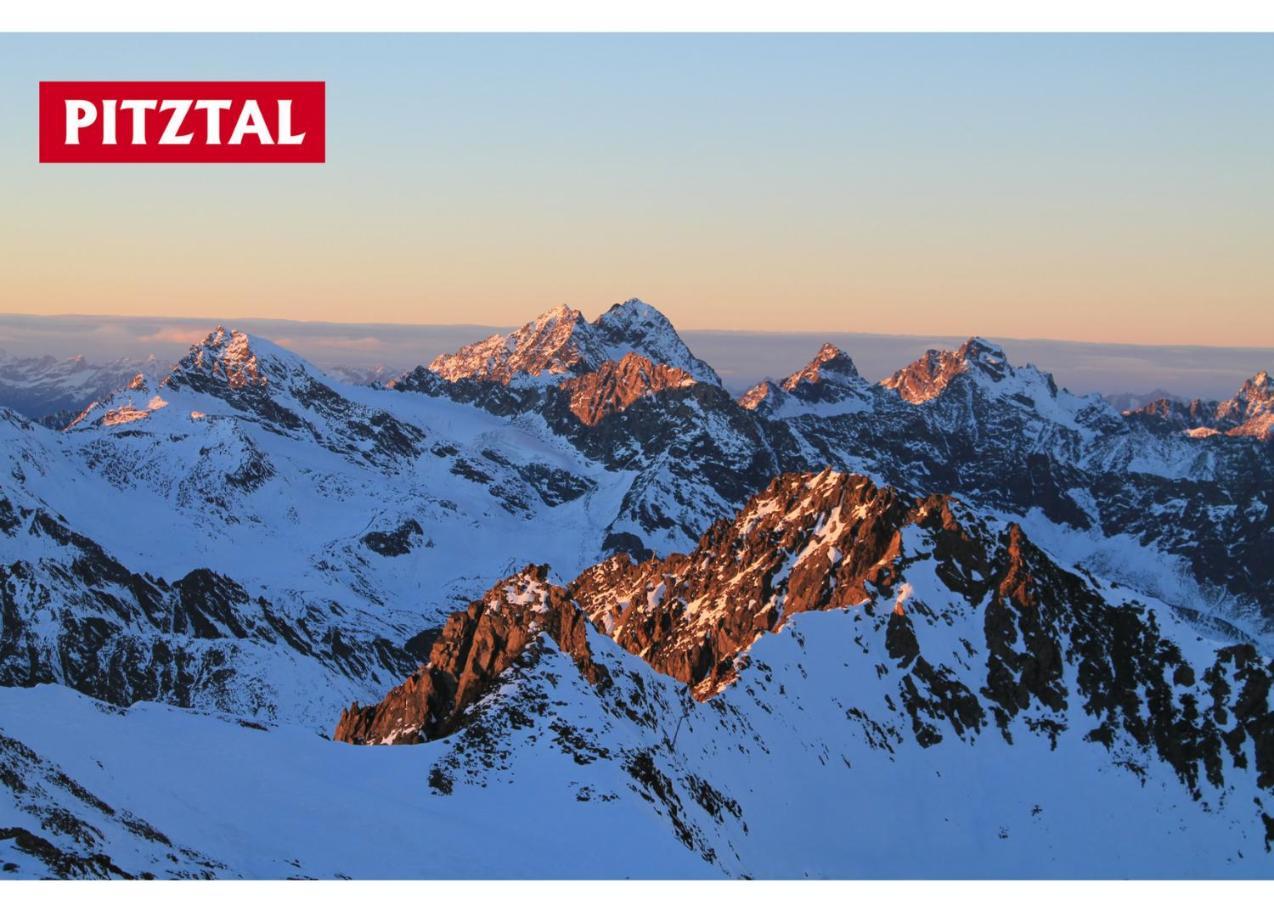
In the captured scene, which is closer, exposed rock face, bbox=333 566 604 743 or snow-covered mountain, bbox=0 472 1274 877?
snow-covered mountain, bbox=0 472 1274 877

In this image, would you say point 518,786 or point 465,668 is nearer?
point 518,786

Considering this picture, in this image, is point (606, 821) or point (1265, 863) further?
point (1265, 863)

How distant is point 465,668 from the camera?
579ft

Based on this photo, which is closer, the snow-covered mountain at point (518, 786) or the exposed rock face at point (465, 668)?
the snow-covered mountain at point (518, 786)

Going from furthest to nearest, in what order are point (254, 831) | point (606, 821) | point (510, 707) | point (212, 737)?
point (510, 707), point (212, 737), point (606, 821), point (254, 831)

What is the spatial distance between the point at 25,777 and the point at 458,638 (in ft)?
322

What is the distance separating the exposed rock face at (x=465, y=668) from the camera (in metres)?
162

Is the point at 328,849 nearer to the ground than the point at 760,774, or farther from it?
farther from it

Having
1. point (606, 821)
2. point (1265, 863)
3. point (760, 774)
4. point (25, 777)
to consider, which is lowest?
point (1265, 863)

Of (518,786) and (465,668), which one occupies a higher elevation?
(518,786)

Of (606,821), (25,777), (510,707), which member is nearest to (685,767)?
(510,707)

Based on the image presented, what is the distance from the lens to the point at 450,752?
135 metres

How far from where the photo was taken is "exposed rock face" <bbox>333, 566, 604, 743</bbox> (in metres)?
162

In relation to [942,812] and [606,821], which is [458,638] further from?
[606,821]
